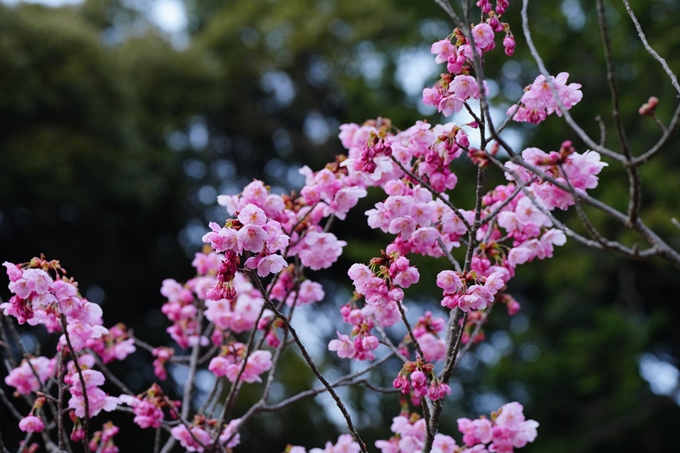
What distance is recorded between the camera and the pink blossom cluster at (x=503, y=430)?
1482 mm

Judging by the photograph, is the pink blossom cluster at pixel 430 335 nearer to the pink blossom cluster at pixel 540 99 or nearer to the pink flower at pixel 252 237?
the pink blossom cluster at pixel 540 99

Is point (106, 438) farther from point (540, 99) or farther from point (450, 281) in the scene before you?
point (540, 99)

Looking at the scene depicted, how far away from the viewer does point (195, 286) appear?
6.50 ft

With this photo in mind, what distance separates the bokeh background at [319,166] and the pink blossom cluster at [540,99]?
11.6ft

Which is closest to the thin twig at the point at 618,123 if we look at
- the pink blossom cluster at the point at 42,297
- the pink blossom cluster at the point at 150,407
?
the pink blossom cluster at the point at 42,297

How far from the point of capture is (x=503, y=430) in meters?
1.48

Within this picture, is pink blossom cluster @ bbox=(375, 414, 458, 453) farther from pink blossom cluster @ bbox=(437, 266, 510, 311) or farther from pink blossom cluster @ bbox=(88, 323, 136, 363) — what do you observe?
pink blossom cluster @ bbox=(88, 323, 136, 363)

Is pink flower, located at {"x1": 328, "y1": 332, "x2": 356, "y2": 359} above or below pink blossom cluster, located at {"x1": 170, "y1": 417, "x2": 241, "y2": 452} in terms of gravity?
above

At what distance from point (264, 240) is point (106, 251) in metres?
5.17

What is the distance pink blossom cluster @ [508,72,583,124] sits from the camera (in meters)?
1.25

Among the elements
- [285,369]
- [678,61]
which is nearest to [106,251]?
[285,369]

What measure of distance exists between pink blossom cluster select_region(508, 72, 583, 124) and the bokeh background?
3547 mm

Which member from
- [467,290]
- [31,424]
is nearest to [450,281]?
[467,290]

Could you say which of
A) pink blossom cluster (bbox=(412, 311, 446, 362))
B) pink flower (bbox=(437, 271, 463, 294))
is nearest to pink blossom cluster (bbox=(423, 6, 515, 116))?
pink flower (bbox=(437, 271, 463, 294))
